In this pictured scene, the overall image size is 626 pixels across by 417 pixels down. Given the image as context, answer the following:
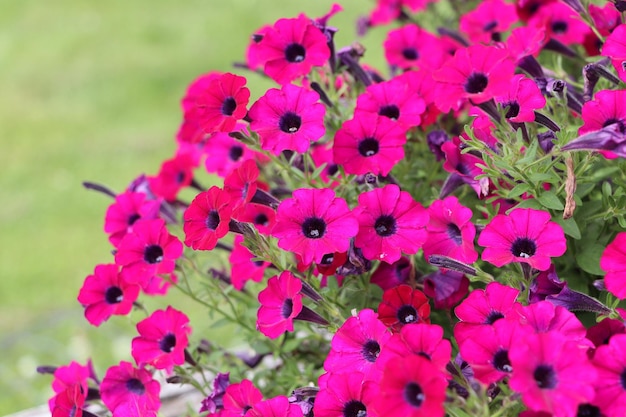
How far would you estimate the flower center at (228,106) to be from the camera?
101cm

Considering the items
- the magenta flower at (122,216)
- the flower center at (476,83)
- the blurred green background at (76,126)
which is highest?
the blurred green background at (76,126)

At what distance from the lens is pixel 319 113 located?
988 millimetres

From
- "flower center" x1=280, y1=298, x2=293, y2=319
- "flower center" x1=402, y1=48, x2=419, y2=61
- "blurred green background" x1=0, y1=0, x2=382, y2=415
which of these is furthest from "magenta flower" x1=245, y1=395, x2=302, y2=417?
"blurred green background" x1=0, y1=0, x2=382, y2=415

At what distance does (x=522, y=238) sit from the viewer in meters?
0.88

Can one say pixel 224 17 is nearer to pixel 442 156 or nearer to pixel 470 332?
pixel 442 156

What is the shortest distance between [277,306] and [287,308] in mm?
12

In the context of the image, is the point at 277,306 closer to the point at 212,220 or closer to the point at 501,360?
the point at 212,220

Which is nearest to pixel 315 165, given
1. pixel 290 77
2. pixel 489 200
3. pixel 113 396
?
pixel 290 77

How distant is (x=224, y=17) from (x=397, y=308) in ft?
14.8

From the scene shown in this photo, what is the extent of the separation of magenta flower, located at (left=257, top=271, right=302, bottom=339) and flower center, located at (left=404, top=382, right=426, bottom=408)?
250mm

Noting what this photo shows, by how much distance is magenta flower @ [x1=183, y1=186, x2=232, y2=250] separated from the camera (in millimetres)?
917

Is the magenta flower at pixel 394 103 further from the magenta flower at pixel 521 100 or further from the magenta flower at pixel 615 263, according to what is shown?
the magenta flower at pixel 615 263

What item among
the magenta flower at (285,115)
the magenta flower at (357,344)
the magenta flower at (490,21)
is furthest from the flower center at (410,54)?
the magenta flower at (357,344)

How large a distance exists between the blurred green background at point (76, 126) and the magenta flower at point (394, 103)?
1433mm
